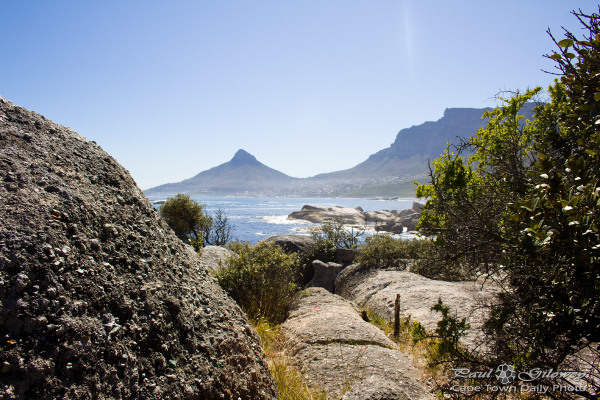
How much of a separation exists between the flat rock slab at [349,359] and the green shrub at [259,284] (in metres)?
0.52

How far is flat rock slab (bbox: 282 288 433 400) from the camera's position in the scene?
13.2 ft

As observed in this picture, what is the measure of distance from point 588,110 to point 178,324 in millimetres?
3543

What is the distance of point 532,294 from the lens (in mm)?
2963

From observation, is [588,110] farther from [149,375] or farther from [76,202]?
[76,202]

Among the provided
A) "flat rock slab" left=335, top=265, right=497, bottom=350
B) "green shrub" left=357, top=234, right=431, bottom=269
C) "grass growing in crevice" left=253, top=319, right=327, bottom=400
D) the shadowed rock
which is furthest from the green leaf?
"green shrub" left=357, top=234, right=431, bottom=269

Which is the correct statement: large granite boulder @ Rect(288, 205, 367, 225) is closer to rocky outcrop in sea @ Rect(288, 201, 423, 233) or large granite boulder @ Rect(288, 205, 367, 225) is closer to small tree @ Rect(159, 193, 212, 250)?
rocky outcrop in sea @ Rect(288, 201, 423, 233)

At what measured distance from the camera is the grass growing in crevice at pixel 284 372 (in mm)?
3832

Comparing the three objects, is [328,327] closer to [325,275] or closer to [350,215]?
[325,275]

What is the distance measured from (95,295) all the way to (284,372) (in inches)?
101

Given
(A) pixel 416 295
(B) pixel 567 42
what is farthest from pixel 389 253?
(B) pixel 567 42

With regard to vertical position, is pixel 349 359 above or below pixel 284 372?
below

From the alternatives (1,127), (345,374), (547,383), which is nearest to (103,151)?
(1,127)

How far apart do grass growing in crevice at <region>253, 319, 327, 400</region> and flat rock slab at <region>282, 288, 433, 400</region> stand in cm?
15

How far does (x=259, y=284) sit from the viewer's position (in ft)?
22.9
